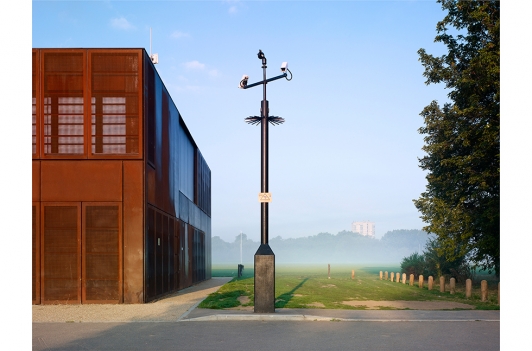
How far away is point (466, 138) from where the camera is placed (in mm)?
24250

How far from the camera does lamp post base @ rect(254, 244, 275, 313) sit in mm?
15922

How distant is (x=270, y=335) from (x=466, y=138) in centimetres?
1490

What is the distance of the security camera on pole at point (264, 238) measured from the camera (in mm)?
15938

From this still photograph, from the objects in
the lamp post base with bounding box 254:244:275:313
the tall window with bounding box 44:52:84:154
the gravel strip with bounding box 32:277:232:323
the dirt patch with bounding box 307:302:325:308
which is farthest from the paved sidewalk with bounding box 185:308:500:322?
the tall window with bounding box 44:52:84:154

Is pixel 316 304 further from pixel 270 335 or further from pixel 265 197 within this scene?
pixel 270 335

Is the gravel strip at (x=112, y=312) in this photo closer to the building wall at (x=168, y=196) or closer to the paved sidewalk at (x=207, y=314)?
the paved sidewalk at (x=207, y=314)

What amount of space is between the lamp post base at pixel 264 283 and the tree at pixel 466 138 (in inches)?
445

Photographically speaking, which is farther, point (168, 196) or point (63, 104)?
point (168, 196)

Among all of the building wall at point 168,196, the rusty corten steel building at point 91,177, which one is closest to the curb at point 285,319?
the rusty corten steel building at point 91,177

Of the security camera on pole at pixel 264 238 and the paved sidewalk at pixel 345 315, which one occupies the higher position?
the security camera on pole at pixel 264 238

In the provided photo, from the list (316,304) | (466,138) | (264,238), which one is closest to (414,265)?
(466,138)

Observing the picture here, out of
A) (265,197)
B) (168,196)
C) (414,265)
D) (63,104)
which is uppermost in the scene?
(63,104)

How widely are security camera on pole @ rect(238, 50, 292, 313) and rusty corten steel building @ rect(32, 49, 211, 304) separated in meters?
4.91

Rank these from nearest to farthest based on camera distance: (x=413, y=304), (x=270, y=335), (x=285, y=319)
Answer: (x=270, y=335)
(x=285, y=319)
(x=413, y=304)
